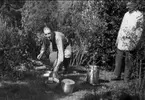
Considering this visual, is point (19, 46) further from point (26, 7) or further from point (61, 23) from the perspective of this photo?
point (26, 7)

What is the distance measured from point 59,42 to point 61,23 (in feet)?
11.8

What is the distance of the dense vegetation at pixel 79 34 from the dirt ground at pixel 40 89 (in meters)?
0.40

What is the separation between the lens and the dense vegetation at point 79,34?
16.9 ft

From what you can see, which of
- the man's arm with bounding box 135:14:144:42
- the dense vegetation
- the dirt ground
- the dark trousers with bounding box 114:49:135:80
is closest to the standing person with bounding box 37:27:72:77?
the dirt ground

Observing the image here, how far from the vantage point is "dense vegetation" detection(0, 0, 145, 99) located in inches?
203

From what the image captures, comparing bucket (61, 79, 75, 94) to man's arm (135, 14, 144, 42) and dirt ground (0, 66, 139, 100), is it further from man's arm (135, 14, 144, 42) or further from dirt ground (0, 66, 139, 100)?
man's arm (135, 14, 144, 42)

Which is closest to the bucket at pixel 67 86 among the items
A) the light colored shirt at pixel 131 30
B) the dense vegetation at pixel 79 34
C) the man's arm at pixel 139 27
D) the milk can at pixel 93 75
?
the milk can at pixel 93 75

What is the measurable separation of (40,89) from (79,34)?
10.2 feet

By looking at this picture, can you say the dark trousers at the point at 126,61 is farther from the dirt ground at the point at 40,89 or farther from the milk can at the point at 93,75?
the milk can at the point at 93,75

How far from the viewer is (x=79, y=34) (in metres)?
7.66

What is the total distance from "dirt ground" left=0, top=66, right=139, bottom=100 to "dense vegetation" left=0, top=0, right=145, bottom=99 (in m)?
0.40

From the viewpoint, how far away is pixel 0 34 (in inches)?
200

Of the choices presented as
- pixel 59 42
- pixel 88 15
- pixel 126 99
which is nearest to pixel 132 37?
pixel 126 99

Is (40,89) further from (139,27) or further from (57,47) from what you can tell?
(139,27)
